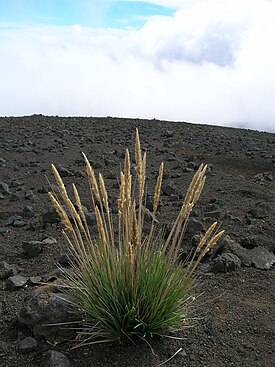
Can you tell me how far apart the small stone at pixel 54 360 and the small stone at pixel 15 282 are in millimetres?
960

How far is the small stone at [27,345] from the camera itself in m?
2.66

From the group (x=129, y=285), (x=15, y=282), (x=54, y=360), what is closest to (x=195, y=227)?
(x=15, y=282)

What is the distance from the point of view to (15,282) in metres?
3.44

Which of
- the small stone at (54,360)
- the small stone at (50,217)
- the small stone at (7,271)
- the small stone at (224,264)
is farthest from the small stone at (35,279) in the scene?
the small stone at (50,217)

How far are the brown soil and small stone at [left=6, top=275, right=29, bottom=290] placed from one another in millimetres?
46

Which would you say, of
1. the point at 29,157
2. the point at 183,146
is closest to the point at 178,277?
the point at 29,157

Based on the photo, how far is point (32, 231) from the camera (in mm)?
4898

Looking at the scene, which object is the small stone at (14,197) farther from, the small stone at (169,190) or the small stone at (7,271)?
the small stone at (7,271)

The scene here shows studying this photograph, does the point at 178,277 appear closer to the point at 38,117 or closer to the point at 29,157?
the point at 29,157

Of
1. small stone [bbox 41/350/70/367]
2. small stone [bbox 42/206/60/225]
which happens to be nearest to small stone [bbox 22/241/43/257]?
small stone [bbox 42/206/60/225]

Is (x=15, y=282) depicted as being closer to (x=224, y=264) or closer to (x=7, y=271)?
(x=7, y=271)

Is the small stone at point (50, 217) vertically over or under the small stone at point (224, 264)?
under

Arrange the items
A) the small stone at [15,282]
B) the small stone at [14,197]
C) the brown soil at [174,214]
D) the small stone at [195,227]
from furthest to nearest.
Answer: the small stone at [14,197] < the small stone at [195,227] < the small stone at [15,282] < the brown soil at [174,214]

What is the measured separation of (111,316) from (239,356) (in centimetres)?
70
